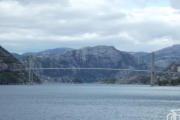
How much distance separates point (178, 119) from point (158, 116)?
16.0 metres

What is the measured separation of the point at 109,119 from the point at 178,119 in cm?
1320

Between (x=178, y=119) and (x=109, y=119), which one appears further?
(x=109, y=119)

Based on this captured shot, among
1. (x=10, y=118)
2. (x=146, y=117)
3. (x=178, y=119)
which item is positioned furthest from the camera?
(x=146, y=117)

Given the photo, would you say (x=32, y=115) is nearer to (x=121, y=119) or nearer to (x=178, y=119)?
(x=121, y=119)

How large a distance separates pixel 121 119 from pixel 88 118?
390cm

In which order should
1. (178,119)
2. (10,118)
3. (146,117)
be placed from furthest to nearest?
(146,117) < (10,118) < (178,119)

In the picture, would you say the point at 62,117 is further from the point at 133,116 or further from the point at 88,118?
the point at 133,116

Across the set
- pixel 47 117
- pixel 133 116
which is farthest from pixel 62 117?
pixel 133 116

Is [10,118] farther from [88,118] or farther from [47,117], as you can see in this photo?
[88,118]

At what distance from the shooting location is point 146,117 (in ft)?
189

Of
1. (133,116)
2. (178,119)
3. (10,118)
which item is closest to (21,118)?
(10,118)

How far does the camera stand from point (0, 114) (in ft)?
190

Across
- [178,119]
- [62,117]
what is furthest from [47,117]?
[178,119]

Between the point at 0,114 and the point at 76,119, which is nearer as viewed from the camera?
the point at 76,119
